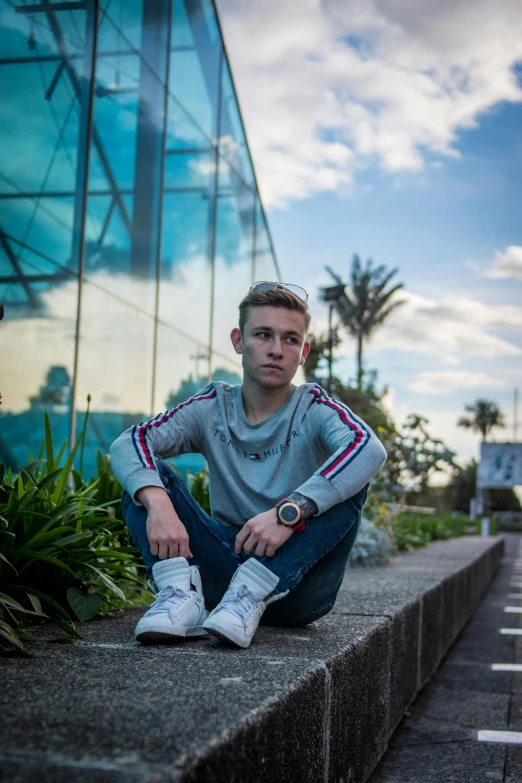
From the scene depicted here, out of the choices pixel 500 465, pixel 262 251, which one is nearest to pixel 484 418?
pixel 500 465

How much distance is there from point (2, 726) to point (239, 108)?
1149cm

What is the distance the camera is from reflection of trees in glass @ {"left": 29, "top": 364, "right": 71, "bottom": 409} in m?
6.21

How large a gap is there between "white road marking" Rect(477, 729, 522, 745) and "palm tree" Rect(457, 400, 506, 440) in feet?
265

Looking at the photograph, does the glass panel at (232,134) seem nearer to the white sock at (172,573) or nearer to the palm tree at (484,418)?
the white sock at (172,573)

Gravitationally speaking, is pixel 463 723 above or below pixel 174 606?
below

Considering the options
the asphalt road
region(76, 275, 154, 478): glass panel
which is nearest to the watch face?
the asphalt road

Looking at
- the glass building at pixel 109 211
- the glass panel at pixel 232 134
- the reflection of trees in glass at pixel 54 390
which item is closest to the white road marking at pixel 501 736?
the glass building at pixel 109 211

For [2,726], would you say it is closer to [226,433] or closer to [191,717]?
[191,717]

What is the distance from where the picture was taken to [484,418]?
80.8 metres

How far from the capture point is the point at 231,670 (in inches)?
64.7

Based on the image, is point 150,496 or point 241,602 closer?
point 241,602

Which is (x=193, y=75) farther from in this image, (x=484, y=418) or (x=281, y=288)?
(x=484, y=418)

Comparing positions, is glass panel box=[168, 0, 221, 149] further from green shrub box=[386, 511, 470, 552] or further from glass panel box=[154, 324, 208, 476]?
green shrub box=[386, 511, 470, 552]

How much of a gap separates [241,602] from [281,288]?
39.1 inches
